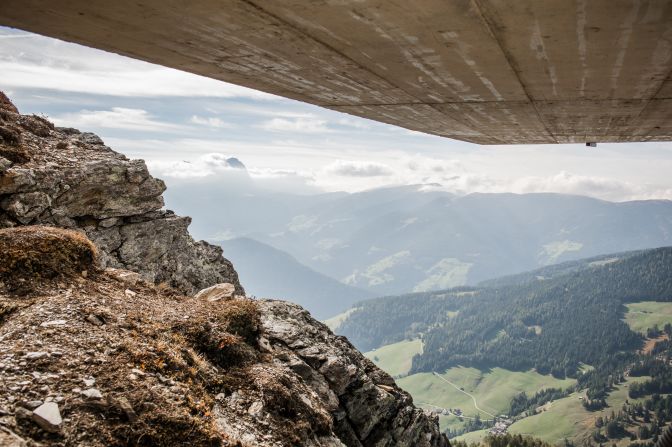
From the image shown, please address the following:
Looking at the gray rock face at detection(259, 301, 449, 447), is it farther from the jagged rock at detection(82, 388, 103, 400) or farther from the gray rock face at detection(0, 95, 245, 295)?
the jagged rock at detection(82, 388, 103, 400)

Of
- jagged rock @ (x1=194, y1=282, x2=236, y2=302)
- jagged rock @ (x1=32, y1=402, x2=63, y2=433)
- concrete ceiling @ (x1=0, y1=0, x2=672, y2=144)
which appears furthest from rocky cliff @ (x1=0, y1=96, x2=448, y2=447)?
concrete ceiling @ (x1=0, y1=0, x2=672, y2=144)

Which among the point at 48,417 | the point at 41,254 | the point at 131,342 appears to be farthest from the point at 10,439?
the point at 41,254

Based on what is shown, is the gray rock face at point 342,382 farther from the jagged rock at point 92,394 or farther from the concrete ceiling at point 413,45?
the concrete ceiling at point 413,45

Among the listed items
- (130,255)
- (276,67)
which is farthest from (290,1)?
(130,255)

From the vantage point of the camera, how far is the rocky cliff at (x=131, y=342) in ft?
21.5

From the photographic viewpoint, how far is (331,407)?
13.8m

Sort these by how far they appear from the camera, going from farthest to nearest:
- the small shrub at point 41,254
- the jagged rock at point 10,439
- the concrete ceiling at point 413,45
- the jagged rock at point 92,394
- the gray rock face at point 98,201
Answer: the gray rock face at point 98,201
the small shrub at point 41,254
the jagged rock at point 92,394
the jagged rock at point 10,439
the concrete ceiling at point 413,45

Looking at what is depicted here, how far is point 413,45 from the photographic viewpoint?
223 inches

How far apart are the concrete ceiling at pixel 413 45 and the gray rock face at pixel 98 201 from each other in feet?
34.3

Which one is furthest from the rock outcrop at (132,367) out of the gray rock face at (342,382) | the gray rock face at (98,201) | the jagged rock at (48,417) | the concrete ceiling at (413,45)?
the concrete ceiling at (413,45)

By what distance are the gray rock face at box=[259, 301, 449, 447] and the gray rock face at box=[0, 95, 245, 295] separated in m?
5.51

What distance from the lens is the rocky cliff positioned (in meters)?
6.55

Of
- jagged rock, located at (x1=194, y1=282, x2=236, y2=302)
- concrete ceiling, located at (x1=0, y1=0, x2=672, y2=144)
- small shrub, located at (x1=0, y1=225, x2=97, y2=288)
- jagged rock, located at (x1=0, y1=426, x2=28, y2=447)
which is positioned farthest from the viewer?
jagged rock, located at (x1=194, y1=282, x2=236, y2=302)

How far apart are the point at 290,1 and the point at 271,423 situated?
805 cm
